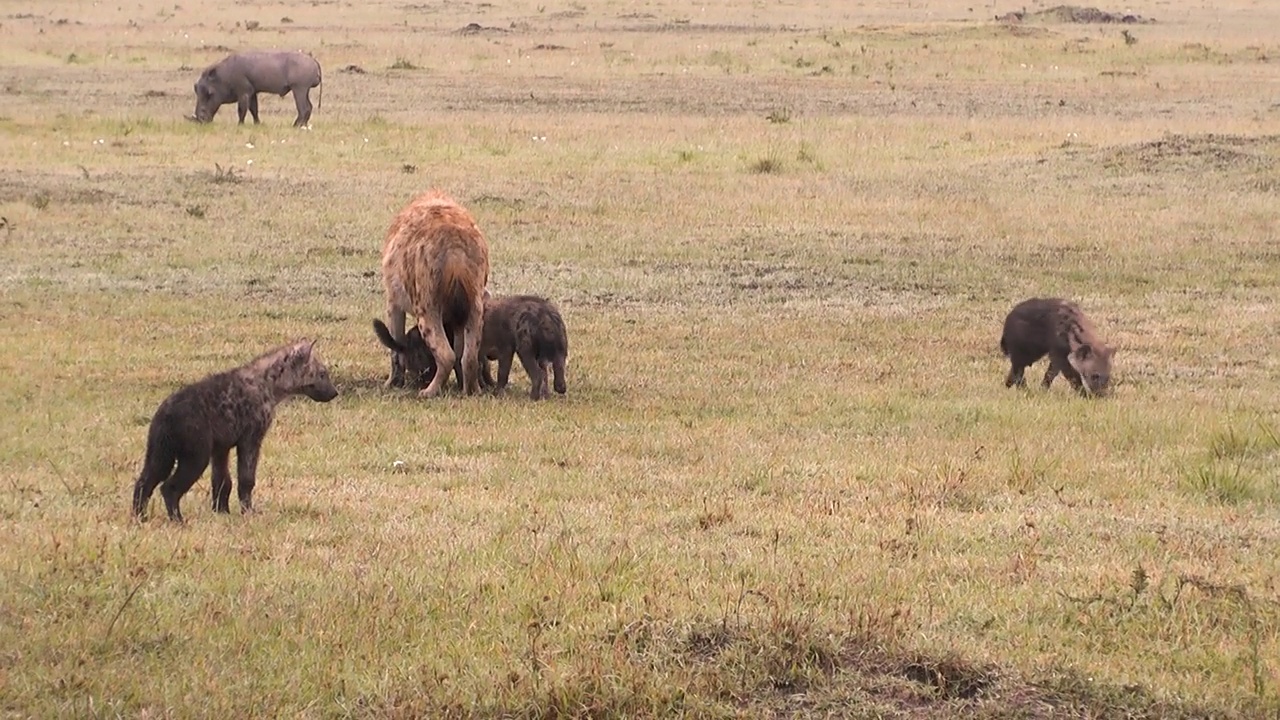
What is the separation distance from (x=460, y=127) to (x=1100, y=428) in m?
17.9

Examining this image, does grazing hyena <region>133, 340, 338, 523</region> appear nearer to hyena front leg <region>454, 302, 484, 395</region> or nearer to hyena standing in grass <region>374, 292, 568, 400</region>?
hyena standing in grass <region>374, 292, 568, 400</region>

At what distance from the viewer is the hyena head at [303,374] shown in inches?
344

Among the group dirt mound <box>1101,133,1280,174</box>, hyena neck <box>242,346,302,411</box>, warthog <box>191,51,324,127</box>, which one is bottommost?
warthog <box>191,51,324,127</box>

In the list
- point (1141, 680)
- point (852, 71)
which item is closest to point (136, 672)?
point (1141, 680)

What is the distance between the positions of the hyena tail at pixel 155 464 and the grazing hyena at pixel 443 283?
4.14 meters

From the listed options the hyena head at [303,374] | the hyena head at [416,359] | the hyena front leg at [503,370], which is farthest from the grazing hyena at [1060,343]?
the hyena head at [303,374]

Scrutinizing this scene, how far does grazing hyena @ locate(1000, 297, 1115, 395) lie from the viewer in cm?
1200

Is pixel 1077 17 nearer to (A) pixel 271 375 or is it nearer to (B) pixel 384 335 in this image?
(B) pixel 384 335

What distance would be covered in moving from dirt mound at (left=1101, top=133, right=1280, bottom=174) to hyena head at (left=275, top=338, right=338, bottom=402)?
52.0ft

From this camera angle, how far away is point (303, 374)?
29.1 ft

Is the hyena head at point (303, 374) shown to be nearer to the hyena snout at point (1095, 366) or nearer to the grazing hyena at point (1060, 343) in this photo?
the grazing hyena at point (1060, 343)

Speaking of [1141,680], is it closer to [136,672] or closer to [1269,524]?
[1269,524]

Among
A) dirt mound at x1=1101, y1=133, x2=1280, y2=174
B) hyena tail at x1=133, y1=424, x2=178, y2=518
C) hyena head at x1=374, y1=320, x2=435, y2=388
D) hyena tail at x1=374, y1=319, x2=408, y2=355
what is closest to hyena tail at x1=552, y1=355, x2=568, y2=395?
hyena head at x1=374, y1=320, x2=435, y2=388

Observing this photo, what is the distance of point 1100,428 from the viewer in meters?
10.7
